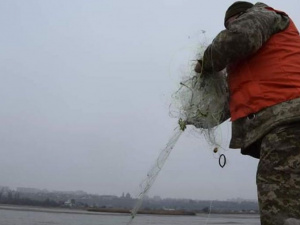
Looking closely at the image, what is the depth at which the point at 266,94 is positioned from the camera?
2.71 m

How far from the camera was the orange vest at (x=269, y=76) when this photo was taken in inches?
106

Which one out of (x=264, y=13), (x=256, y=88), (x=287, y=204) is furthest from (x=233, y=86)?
(x=287, y=204)

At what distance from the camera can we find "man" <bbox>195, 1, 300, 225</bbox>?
2441 millimetres

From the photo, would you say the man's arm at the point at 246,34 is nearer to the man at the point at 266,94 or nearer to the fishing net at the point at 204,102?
the man at the point at 266,94

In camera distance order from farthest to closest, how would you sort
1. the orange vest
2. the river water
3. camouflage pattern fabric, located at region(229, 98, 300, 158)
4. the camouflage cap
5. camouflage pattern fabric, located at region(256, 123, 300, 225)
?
the river water → the camouflage cap → the orange vest → camouflage pattern fabric, located at region(229, 98, 300, 158) → camouflage pattern fabric, located at region(256, 123, 300, 225)

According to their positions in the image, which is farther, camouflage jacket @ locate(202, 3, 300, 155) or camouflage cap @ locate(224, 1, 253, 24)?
camouflage cap @ locate(224, 1, 253, 24)

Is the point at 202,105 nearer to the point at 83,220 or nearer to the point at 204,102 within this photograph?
the point at 204,102

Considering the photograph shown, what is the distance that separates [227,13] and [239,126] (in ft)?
3.02

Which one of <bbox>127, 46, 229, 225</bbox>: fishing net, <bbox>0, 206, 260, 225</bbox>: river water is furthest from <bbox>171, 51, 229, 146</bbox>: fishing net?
<bbox>0, 206, 260, 225</bbox>: river water

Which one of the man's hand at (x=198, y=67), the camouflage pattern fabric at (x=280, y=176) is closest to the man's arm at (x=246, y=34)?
the man's hand at (x=198, y=67)

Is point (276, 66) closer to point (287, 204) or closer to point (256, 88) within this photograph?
point (256, 88)

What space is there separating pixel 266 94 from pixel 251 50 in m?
0.34

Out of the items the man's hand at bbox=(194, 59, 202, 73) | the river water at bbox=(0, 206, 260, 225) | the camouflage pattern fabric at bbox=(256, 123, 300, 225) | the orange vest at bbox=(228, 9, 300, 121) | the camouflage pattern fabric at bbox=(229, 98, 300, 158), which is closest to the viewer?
the camouflage pattern fabric at bbox=(256, 123, 300, 225)

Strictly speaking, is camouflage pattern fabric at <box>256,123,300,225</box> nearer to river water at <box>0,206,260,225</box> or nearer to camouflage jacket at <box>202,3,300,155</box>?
camouflage jacket at <box>202,3,300,155</box>
